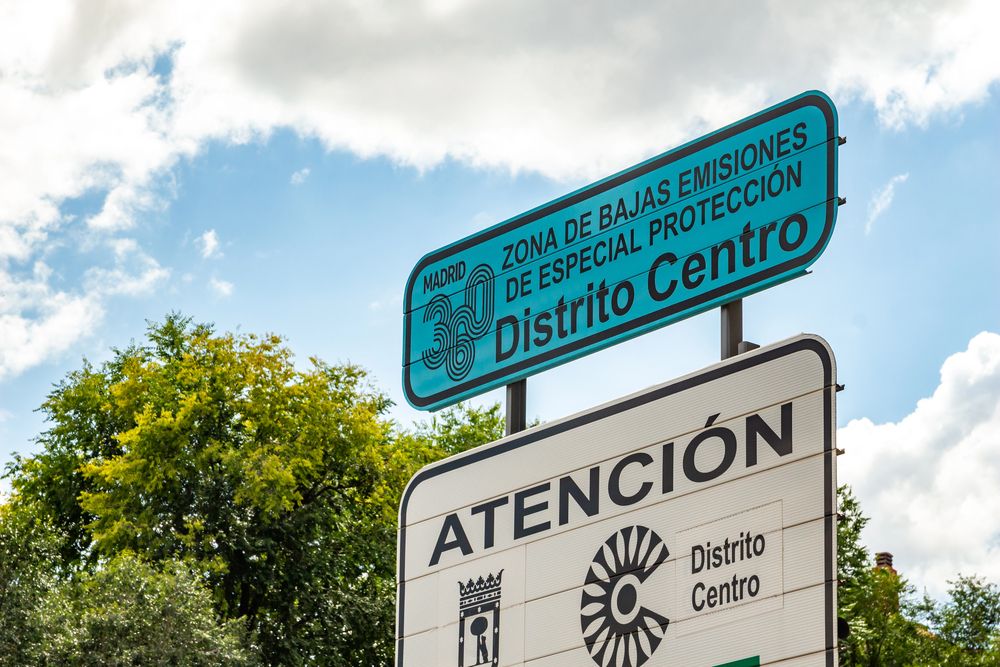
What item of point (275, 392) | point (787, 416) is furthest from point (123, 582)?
point (787, 416)

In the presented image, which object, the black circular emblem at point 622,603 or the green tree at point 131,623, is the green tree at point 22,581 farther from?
the black circular emblem at point 622,603

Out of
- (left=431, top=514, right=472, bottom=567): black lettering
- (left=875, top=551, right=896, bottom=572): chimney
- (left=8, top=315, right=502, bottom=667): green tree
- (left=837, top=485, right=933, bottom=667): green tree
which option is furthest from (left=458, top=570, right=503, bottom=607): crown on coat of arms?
(left=875, top=551, right=896, bottom=572): chimney

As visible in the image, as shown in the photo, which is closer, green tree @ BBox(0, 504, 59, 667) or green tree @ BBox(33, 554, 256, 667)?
green tree @ BBox(0, 504, 59, 667)

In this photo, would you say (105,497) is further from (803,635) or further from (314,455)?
(803,635)

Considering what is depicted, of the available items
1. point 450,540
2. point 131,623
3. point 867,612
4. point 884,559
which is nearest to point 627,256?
point 450,540

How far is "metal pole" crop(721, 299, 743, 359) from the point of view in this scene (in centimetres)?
799

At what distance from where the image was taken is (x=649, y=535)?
7.63 m

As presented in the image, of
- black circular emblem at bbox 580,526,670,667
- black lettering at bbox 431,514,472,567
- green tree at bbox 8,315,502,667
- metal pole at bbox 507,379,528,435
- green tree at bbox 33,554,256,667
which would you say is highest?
green tree at bbox 8,315,502,667

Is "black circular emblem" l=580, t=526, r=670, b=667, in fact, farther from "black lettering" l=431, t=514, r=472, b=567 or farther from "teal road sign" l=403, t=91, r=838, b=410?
"teal road sign" l=403, t=91, r=838, b=410

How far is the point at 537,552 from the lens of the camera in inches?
322

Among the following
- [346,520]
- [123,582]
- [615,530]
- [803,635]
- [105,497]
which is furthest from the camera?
[346,520]

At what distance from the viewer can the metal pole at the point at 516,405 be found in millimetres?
9125

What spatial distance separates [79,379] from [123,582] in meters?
9.97

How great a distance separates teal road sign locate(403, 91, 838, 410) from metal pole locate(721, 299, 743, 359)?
65mm
